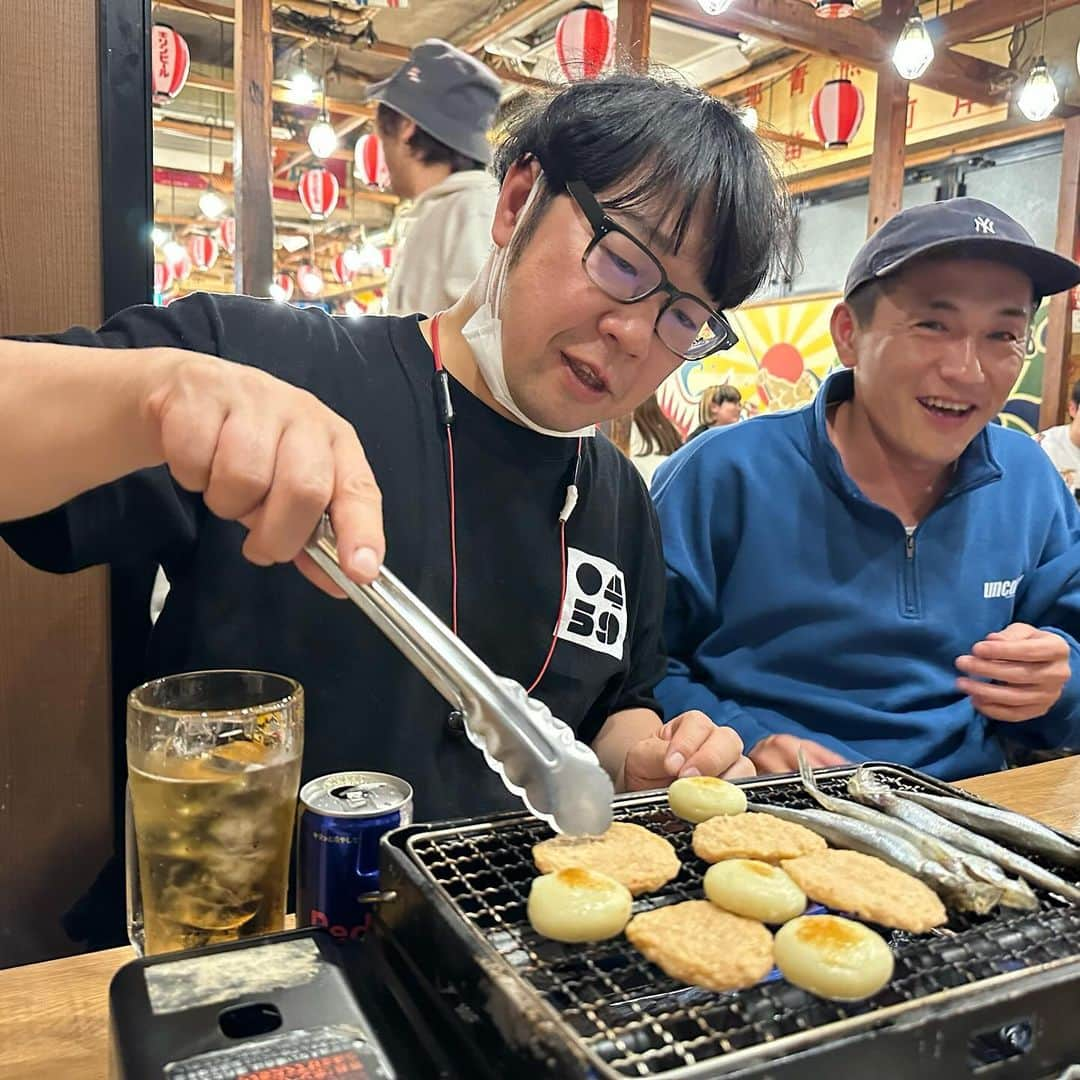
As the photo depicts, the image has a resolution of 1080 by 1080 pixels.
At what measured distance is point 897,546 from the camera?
6.93 feet

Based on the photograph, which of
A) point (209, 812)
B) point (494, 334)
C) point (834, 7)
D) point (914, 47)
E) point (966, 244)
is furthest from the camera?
point (834, 7)

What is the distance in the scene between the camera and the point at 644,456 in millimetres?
4973

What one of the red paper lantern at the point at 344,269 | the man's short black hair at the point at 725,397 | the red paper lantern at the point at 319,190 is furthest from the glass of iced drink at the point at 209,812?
the red paper lantern at the point at 344,269

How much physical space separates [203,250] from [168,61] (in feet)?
21.1

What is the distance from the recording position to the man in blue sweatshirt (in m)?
1.99

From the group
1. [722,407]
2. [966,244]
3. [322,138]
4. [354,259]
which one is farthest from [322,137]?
[966,244]

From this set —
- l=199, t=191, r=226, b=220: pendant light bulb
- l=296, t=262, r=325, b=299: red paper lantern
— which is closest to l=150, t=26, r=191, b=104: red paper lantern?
l=199, t=191, r=226, b=220: pendant light bulb

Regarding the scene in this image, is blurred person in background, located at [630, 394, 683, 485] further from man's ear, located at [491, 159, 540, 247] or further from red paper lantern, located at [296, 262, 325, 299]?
red paper lantern, located at [296, 262, 325, 299]

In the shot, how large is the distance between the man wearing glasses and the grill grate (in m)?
0.44

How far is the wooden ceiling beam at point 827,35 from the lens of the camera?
4883 millimetres

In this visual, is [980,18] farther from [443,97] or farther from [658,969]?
[658,969]

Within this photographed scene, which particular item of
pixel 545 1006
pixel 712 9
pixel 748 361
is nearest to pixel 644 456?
pixel 712 9

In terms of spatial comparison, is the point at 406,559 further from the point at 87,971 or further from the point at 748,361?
the point at 748,361

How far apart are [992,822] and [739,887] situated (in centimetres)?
36
